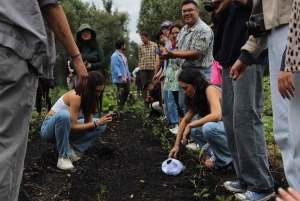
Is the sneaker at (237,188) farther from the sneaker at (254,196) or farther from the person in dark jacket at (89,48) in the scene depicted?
the person in dark jacket at (89,48)

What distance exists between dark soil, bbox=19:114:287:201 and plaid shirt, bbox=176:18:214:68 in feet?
3.37

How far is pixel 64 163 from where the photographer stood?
12.8 feet

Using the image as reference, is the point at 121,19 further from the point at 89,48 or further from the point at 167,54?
the point at 167,54

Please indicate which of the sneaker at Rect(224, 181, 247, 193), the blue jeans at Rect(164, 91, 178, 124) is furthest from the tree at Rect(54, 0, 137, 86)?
the sneaker at Rect(224, 181, 247, 193)

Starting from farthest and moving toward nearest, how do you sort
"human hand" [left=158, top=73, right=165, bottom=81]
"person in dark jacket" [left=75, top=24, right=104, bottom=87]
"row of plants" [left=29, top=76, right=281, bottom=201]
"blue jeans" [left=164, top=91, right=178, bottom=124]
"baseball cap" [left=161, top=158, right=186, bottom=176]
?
"person in dark jacket" [left=75, top=24, right=104, bottom=87]
"human hand" [left=158, top=73, right=165, bottom=81]
"blue jeans" [left=164, top=91, right=178, bottom=124]
"baseball cap" [left=161, top=158, right=186, bottom=176]
"row of plants" [left=29, top=76, right=281, bottom=201]

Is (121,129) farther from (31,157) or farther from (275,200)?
(275,200)

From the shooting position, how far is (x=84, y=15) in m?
32.1

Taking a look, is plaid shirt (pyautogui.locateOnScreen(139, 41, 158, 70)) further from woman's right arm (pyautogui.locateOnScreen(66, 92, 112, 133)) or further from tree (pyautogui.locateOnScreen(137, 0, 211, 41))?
tree (pyautogui.locateOnScreen(137, 0, 211, 41))

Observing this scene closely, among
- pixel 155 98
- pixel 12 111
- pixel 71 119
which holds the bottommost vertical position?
pixel 155 98

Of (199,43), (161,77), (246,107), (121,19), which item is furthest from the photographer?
(121,19)

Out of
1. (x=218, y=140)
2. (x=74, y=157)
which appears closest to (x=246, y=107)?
(x=218, y=140)

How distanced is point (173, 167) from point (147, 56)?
19.9ft

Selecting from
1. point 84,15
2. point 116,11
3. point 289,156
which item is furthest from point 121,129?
point 116,11

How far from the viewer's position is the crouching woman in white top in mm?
3842
